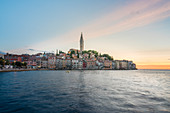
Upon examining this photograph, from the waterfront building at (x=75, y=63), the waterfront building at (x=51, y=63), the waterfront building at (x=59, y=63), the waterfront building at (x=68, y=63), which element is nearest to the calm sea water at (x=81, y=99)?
the waterfront building at (x=51, y=63)

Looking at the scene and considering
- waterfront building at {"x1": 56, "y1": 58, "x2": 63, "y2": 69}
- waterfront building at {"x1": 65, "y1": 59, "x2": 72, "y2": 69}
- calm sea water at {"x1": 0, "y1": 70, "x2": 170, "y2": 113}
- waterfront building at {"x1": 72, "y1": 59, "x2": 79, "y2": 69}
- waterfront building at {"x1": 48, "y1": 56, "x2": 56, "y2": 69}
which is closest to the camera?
calm sea water at {"x1": 0, "y1": 70, "x2": 170, "y2": 113}

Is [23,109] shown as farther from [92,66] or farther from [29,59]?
[92,66]

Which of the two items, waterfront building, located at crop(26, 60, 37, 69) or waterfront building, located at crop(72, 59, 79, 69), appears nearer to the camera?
waterfront building, located at crop(26, 60, 37, 69)

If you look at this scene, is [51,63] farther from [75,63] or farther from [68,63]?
[75,63]

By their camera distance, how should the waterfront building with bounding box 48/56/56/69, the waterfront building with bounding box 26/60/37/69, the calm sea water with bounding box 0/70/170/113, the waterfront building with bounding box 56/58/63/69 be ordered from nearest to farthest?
the calm sea water with bounding box 0/70/170/113
the waterfront building with bounding box 26/60/37/69
the waterfront building with bounding box 48/56/56/69
the waterfront building with bounding box 56/58/63/69

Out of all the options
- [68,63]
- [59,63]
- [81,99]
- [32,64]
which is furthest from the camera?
[68,63]

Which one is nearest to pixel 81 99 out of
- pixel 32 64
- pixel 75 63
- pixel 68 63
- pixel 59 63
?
pixel 32 64

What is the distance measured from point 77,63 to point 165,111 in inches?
7037

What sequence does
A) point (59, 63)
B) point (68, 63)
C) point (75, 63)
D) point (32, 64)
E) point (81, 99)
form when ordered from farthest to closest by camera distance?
point (75, 63) < point (68, 63) < point (59, 63) < point (32, 64) < point (81, 99)

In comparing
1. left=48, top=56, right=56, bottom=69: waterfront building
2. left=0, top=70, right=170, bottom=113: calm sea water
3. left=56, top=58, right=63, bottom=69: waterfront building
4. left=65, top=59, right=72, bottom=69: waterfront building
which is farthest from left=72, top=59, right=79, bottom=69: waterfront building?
left=0, top=70, right=170, bottom=113: calm sea water

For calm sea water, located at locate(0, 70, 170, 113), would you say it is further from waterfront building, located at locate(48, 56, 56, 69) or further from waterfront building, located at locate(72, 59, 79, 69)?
waterfront building, located at locate(72, 59, 79, 69)

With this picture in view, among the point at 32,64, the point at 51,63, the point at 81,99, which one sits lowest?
the point at 81,99

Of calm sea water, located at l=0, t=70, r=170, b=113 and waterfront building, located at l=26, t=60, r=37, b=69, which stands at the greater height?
waterfront building, located at l=26, t=60, r=37, b=69

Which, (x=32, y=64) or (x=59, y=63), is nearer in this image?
(x=32, y=64)
